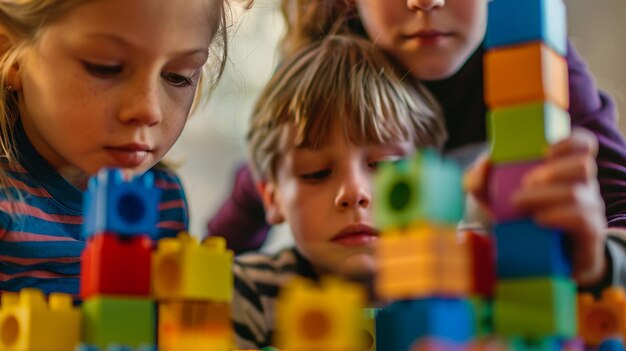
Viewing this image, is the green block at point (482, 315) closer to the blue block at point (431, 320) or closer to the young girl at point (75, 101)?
the blue block at point (431, 320)

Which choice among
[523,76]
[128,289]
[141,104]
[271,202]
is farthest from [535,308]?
[271,202]

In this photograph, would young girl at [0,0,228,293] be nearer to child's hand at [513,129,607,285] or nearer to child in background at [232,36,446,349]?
child in background at [232,36,446,349]

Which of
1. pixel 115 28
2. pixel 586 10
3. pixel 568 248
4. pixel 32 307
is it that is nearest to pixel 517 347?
pixel 568 248

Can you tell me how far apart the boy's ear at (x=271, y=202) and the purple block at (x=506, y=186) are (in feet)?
2.08

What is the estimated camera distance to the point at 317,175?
3.37ft

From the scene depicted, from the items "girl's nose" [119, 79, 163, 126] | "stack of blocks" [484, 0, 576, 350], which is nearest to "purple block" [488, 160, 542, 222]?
"stack of blocks" [484, 0, 576, 350]

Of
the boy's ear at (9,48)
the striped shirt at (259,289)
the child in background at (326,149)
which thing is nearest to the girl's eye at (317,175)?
the child in background at (326,149)

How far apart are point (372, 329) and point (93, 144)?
352 millimetres

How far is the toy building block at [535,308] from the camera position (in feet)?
1.45

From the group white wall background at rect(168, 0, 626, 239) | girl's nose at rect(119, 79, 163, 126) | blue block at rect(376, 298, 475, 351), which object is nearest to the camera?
blue block at rect(376, 298, 475, 351)

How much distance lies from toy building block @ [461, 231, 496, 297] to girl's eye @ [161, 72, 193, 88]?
47 cm

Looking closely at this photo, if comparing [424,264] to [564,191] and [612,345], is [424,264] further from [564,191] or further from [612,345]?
[612,345]

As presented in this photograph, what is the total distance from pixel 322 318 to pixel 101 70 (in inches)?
18.9

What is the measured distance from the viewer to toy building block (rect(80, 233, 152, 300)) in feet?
1.69
